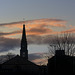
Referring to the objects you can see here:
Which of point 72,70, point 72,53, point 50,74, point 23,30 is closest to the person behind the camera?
point 72,70

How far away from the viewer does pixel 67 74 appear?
71.4 m

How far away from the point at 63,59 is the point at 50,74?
9323 mm

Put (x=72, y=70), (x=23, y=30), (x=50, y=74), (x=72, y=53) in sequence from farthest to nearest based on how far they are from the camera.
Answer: (x=23, y=30) → (x=72, y=53) → (x=50, y=74) → (x=72, y=70)

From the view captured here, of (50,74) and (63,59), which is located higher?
(63,59)

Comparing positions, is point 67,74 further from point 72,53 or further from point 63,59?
point 72,53

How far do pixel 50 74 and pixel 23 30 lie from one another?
75710 millimetres

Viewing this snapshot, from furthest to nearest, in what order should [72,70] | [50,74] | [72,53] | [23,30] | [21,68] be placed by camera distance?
[23,30]
[21,68]
[72,53]
[50,74]
[72,70]

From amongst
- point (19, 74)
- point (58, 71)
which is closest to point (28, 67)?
point (19, 74)

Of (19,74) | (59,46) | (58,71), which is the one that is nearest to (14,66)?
(19,74)

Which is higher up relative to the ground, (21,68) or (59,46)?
(59,46)

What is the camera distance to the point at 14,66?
119625mm

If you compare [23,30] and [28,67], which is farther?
[23,30]

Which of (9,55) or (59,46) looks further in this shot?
(9,55)

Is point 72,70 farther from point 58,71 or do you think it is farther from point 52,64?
point 52,64
